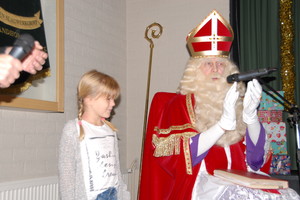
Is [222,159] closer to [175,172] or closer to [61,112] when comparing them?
[175,172]

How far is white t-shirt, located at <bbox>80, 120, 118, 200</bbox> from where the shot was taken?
2289 mm

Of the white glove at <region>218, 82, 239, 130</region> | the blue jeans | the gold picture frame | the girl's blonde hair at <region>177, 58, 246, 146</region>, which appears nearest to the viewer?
the blue jeans

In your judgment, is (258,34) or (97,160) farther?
(258,34)

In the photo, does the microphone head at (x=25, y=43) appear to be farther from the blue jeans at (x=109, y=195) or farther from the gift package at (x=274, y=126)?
the gift package at (x=274, y=126)

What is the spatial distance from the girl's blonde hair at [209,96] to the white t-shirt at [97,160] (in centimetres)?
70

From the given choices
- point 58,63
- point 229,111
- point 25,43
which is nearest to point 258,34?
point 229,111

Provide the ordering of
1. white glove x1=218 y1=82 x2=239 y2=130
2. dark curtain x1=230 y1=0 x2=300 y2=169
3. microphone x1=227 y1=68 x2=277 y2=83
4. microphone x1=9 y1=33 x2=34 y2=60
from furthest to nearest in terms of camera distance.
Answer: dark curtain x1=230 y1=0 x2=300 y2=169
white glove x1=218 y1=82 x2=239 y2=130
microphone x1=227 y1=68 x2=277 y2=83
microphone x1=9 y1=33 x2=34 y2=60

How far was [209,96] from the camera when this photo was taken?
2.80m

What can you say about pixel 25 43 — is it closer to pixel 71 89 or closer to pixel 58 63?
pixel 58 63

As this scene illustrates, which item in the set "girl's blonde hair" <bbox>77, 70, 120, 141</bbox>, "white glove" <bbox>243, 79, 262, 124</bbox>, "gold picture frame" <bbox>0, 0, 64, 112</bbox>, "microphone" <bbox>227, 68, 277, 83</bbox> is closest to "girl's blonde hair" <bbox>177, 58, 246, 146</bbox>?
"white glove" <bbox>243, 79, 262, 124</bbox>

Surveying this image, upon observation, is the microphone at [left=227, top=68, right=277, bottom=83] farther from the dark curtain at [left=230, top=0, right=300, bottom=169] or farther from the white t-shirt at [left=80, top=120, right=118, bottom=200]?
the dark curtain at [left=230, top=0, right=300, bottom=169]

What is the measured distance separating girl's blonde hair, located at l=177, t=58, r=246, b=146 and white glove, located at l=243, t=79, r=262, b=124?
16 cm

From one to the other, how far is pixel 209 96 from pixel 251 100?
36 centimetres

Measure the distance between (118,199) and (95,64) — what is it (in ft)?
6.26
